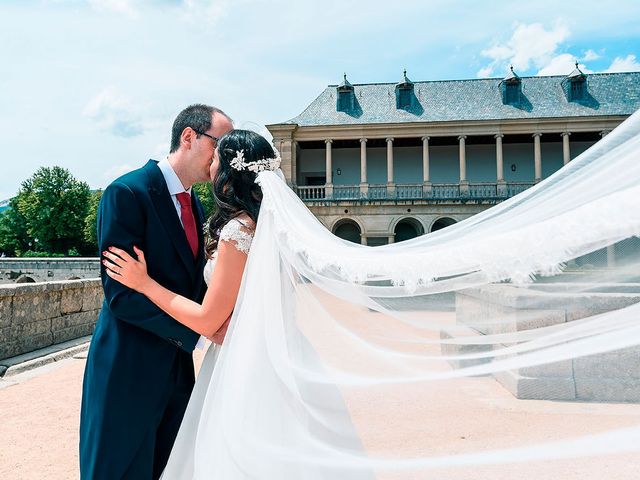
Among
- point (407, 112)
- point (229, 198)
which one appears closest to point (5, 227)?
point (407, 112)

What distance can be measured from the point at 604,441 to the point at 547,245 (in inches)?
22.3

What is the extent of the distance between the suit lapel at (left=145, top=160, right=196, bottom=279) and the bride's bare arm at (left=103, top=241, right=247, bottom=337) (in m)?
0.21

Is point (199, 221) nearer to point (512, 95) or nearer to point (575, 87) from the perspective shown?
point (512, 95)

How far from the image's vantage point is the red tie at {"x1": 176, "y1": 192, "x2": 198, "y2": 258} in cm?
230

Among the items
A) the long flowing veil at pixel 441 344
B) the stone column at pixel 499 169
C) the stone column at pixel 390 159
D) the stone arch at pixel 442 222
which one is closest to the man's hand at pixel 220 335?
the long flowing veil at pixel 441 344

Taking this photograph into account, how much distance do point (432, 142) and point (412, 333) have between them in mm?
34760

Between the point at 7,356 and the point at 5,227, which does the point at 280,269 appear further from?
the point at 5,227

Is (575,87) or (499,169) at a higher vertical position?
(575,87)

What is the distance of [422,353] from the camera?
6.29ft

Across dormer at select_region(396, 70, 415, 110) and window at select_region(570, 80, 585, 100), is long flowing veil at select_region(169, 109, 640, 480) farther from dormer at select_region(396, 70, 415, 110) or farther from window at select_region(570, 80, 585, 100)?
window at select_region(570, 80, 585, 100)

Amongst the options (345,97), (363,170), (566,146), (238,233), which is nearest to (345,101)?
(345,97)

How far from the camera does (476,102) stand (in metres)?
33.8

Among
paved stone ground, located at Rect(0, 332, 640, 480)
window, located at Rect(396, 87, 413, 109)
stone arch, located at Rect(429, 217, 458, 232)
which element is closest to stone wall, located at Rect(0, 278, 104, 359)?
paved stone ground, located at Rect(0, 332, 640, 480)

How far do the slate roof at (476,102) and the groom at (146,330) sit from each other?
31492 millimetres
